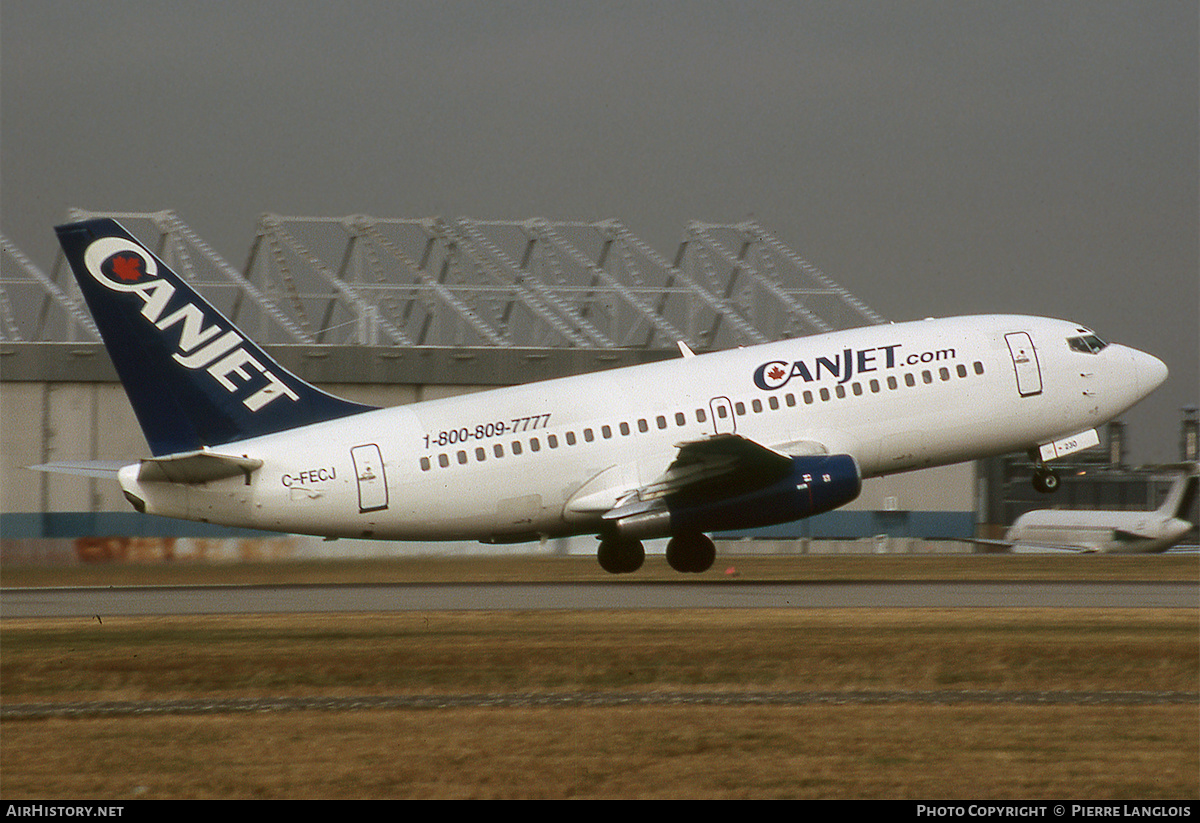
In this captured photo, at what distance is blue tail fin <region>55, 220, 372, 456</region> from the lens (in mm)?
29969

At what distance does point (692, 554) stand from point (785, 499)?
3031 millimetres

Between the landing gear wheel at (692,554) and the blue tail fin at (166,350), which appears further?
the landing gear wheel at (692,554)

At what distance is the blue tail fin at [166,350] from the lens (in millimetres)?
29969

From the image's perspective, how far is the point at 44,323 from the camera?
232ft

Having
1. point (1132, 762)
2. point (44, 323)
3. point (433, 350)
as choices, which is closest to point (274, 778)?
point (1132, 762)

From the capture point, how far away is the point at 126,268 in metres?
30.2

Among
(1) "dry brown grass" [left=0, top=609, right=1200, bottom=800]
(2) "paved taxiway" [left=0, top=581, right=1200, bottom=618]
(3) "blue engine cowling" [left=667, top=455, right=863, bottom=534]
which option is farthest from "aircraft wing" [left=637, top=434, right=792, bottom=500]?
(1) "dry brown grass" [left=0, top=609, right=1200, bottom=800]

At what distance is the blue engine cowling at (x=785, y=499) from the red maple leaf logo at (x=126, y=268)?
42.3 ft

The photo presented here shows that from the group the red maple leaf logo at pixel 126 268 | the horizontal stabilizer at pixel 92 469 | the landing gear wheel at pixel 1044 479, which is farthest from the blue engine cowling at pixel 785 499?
the red maple leaf logo at pixel 126 268

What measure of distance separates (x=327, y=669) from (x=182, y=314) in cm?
1418

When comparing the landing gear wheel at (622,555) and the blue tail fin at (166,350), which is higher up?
the blue tail fin at (166,350)

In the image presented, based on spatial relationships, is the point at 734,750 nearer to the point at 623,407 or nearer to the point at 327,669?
the point at 327,669

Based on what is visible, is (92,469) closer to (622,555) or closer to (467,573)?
(467,573)

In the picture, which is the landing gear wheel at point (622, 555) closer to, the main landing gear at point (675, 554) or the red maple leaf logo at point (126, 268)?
the main landing gear at point (675, 554)
